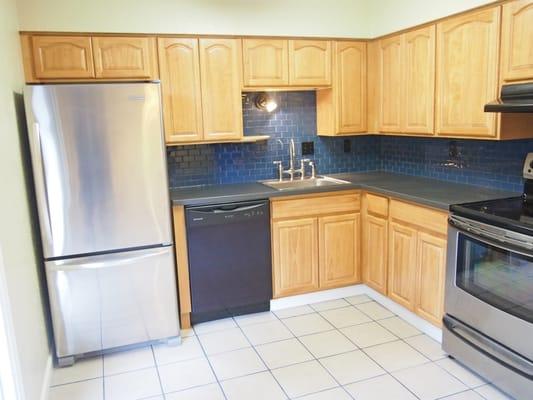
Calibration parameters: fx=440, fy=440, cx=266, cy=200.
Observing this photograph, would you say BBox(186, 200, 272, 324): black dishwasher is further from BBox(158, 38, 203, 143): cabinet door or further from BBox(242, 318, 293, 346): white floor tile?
BBox(158, 38, 203, 143): cabinet door

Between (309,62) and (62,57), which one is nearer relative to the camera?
(62,57)

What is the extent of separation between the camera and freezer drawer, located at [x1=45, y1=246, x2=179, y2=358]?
105 inches

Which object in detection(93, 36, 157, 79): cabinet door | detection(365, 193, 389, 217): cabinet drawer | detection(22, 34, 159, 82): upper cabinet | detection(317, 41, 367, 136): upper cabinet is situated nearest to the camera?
detection(22, 34, 159, 82): upper cabinet

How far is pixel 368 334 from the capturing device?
2.99m

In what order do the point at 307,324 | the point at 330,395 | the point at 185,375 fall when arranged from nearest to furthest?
the point at 330,395 < the point at 185,375 < the point at 307,324

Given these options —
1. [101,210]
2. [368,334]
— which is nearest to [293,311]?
[368,334]

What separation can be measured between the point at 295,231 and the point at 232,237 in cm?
50

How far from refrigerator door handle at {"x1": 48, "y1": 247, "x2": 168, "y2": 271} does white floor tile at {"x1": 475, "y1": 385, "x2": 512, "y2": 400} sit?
2008 mm

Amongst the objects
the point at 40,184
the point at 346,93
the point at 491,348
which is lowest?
the point at 491,348

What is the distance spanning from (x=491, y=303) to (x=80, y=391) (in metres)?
2.29

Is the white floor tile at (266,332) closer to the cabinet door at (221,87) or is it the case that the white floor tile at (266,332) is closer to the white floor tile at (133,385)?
the white floor tile at (133,385)

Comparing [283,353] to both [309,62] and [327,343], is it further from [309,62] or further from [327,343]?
[309,62]

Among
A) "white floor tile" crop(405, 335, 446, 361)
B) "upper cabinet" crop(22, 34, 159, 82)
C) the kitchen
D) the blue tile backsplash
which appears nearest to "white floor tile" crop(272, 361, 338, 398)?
the kitchen

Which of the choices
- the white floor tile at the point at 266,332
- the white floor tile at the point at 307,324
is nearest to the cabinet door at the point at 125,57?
the white floor tile at the point at 266,332
